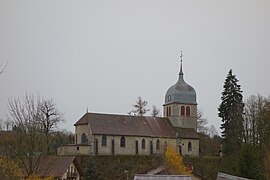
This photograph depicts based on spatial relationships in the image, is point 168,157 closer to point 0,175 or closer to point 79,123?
point 79,123

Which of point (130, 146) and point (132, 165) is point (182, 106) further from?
point (132, 165)

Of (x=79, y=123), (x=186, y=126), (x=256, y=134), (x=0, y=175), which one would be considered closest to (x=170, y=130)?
(x=186, y=126)

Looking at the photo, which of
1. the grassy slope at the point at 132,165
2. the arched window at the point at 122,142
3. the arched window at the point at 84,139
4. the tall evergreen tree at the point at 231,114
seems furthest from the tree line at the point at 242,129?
the arched window at the point at 84,139

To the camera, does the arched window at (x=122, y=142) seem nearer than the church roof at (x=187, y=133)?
Yes

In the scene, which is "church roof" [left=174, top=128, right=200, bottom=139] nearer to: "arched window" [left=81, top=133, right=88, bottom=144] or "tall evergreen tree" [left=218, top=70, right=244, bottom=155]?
"tall evergreen tree" [left=218, top=70, right=244, bottom=155]

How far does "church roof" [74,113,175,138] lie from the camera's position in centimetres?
6525

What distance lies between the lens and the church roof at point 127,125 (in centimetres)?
6525

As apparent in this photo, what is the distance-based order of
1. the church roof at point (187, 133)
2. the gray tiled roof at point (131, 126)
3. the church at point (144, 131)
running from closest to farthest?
the church at point (144, 131), the gray tiled roof at point (131, 126), the church roof at point (187, 133)

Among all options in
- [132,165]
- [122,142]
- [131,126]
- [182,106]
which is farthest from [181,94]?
[132,165]

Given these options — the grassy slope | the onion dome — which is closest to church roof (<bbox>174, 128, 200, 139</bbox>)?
the onion dome

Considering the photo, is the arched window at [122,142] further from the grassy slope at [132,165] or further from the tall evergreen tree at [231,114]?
the tall evergreen tree at [231,114]

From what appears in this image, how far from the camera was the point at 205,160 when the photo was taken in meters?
65.2

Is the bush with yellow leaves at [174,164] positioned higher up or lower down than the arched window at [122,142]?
lower down

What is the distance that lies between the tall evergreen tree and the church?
32.6 feet
